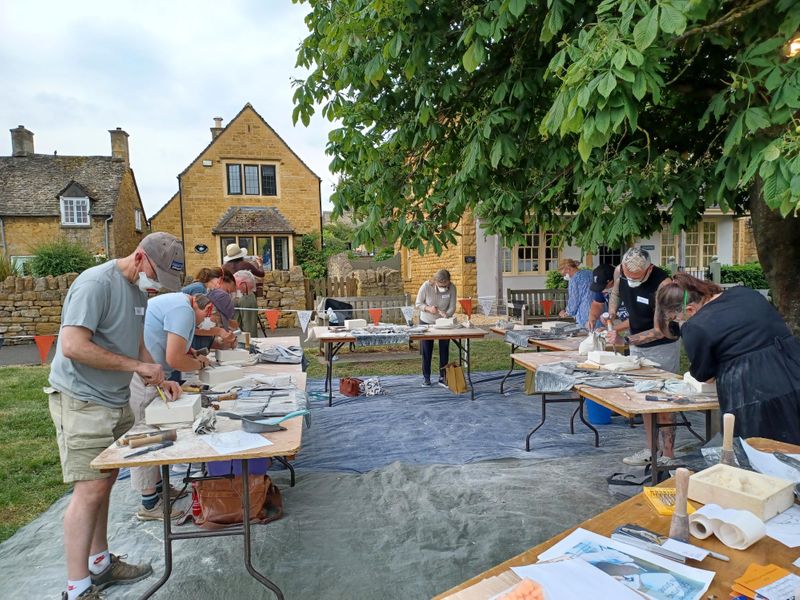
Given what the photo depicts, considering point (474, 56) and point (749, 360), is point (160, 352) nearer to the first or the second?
point (474, 56)

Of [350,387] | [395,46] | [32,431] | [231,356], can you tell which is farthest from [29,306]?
[395,46]

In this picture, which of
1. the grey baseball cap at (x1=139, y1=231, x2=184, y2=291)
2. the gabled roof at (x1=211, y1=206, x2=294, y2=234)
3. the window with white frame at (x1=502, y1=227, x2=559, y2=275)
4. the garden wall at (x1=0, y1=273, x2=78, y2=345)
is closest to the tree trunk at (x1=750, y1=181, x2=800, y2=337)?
the grey baseball cap at (x1=139, y1=231, x2=184, y2=291)

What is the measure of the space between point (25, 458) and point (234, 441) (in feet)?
12.6

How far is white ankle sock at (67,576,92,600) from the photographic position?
2.54 meters

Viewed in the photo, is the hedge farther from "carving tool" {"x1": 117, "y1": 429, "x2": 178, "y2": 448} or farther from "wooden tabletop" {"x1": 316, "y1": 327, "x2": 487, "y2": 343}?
"carving tool" {"x1": 117, "y1": 429, "x2": 178, "y2": 448}

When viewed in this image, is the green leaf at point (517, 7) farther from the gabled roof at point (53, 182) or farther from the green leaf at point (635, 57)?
the gabled roof at point (53, 182)

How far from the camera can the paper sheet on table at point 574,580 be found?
3.99 ft

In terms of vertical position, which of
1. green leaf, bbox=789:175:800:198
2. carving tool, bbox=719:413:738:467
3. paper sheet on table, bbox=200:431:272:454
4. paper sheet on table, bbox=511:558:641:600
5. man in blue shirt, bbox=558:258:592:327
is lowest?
paper sheet on table, bbox=200:431:272:454

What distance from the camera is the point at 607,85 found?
2.42 meters

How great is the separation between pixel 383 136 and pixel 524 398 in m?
3.93

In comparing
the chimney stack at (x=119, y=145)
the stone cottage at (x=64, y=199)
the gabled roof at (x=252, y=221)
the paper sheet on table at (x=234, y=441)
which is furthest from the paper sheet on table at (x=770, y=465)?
the chimney stack at (x=119, y=145)

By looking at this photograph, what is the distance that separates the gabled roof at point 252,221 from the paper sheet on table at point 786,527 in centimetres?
1990

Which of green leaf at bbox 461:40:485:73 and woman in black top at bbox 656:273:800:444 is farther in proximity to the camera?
green leaf at bbox 461:40:485:73

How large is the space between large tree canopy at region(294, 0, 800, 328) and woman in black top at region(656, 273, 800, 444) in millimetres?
635
